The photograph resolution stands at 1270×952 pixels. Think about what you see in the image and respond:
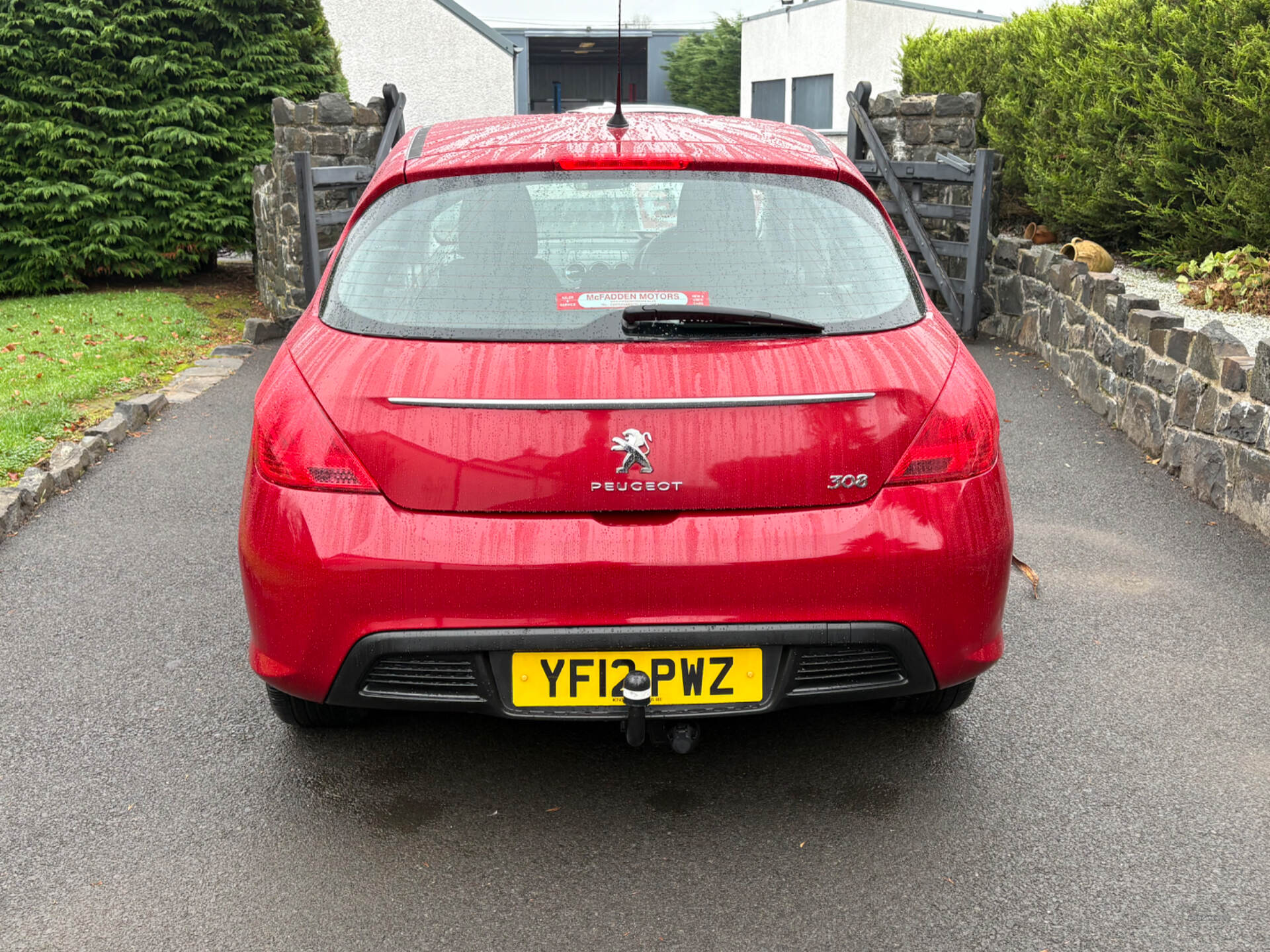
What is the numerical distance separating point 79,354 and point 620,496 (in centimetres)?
837

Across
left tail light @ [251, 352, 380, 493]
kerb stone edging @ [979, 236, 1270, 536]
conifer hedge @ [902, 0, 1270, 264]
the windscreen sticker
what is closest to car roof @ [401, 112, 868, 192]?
the windscreen sticker

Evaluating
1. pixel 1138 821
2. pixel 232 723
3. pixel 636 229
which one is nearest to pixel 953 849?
pixel 1138 821

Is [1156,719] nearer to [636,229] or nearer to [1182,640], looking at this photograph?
[1182,640]

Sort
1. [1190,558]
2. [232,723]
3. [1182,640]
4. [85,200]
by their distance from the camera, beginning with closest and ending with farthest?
1. [232,723]
2. [1182,640]
3. [1190,558]
4. [85,200]

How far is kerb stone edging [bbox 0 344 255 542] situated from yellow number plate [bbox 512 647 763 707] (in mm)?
3690

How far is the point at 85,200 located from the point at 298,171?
4.44 metres

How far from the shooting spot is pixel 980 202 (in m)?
10.4

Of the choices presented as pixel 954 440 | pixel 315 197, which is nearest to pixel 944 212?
pixel 315 197

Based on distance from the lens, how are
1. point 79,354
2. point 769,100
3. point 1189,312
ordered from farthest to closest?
point 769,100, point 79,354, point 1189,312

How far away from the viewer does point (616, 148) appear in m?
3.30

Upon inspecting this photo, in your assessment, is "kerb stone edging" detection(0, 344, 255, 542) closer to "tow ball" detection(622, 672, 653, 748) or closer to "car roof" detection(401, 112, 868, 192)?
"car roof" detection(401, 112, 868, 192)

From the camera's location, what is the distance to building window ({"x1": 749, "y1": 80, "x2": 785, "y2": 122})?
35875 mm

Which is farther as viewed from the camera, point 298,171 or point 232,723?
point 298,171

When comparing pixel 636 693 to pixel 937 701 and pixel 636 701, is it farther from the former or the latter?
pixel 937 701
